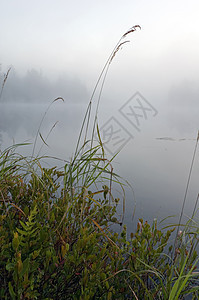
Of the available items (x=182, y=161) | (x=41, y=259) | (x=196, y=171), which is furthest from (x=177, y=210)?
(x=182, y=161)

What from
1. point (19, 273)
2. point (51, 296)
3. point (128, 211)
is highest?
point (19, 273)

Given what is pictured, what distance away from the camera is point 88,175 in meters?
1.60

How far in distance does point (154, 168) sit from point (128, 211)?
402cm

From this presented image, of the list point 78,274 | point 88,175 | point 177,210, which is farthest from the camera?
point 177,210

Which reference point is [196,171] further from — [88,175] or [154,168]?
[88,175]

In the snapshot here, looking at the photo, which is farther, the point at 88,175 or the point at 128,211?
the point at 128,211

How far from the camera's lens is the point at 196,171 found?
7.57m

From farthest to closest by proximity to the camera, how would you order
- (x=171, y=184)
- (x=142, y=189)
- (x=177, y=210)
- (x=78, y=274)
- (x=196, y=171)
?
(x=196, y=171) → (x=171, y=184) → (x=142, y=189) → (x=177, y=210) → (x=78, y=274)

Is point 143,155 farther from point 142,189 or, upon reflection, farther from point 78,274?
point 78,274

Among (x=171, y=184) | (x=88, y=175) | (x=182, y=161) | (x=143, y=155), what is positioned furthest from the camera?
(x=143, y=155)

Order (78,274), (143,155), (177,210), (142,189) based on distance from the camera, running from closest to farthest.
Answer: (78,274)
(177,210)
(142,189)
(143,155)

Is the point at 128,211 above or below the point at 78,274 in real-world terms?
below

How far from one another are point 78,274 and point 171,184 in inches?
228

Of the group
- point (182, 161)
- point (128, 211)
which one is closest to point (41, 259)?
point (128, 211)
